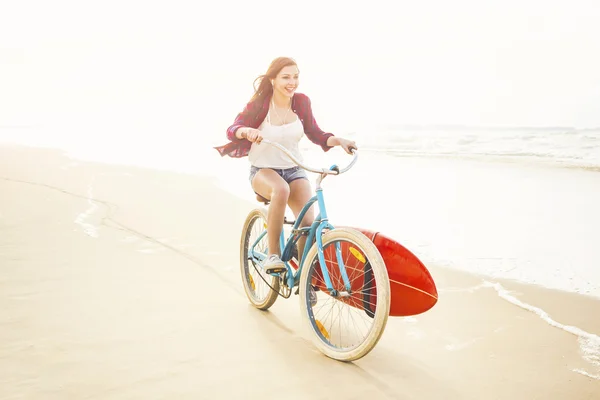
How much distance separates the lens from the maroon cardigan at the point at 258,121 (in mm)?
3564

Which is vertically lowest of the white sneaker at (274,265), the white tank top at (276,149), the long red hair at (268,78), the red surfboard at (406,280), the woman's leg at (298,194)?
the white sneaker at (274,265)

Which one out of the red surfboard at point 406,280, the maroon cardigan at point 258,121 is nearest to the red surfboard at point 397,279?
the red surfboard at point 406,280

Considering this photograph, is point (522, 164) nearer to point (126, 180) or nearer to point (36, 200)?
point (126, 180)

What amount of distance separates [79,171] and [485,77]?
28.8 meters

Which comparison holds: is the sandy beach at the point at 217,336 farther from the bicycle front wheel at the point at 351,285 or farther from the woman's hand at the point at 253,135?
the woman's hand at the point at 253,135

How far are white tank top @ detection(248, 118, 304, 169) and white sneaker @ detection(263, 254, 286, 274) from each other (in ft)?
2.17

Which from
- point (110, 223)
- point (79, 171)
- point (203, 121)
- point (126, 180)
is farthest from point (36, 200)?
point (203, 121)

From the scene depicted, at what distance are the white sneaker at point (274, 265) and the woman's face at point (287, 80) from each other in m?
1.16

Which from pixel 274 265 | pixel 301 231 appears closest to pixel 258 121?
pixel 301 231

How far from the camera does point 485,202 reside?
8297 millimetres

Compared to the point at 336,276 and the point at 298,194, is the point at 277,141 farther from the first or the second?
the point at 336,276

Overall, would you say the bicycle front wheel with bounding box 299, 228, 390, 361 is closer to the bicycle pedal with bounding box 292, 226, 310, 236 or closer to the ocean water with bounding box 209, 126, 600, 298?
the bicycle pedal with bounding box 292, 226, 310, 236

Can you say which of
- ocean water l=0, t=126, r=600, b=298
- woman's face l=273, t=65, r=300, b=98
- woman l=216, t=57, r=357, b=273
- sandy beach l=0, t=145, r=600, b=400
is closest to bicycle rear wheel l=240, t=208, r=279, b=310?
sandy beach l=0, t=145, r=600, b=400

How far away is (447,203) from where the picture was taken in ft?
27.0
